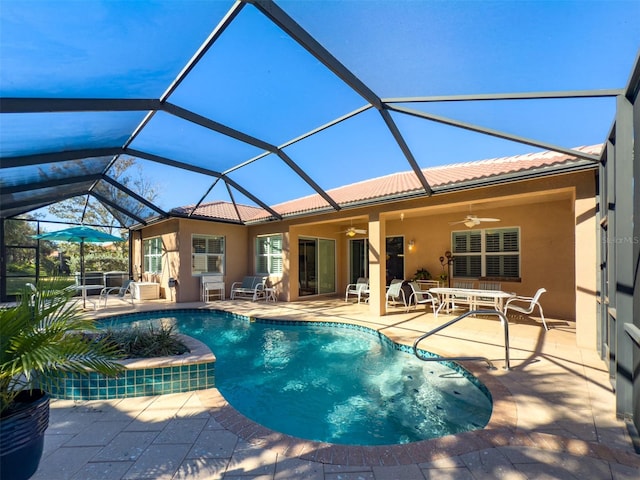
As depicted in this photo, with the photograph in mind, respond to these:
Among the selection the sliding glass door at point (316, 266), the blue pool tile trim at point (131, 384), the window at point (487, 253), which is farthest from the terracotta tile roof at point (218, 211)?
the blue pool tile trim at point (131, 384)

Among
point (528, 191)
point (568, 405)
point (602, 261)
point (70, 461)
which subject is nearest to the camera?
point (70, 461)

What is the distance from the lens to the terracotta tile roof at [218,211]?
10.6 meters

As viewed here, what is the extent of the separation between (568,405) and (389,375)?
2.21 metres

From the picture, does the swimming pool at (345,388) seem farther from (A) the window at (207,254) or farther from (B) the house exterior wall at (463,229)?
(A) the window at (207,254)

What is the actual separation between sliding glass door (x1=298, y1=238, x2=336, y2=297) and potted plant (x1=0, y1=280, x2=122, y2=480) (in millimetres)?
9233

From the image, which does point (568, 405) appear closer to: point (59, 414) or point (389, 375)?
point (389, 375)

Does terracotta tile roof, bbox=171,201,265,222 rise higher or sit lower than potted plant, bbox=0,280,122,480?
higher

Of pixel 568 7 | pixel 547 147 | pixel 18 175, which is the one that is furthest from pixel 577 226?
pixel 18 175

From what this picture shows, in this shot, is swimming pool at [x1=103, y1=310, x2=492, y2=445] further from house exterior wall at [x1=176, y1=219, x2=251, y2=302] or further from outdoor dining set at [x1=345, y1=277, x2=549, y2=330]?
house exterior wall at [x1=176, y1=219, x2=251, y2=302]

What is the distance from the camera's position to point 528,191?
5566 millimetres

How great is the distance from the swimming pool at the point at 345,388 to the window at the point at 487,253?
478 cm

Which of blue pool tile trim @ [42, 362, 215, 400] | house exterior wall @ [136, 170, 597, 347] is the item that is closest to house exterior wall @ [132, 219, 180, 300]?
house exterior wall @ [136, 170, 597, 347]

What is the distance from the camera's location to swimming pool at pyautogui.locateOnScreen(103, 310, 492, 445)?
330cm

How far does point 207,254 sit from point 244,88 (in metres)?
8.24
